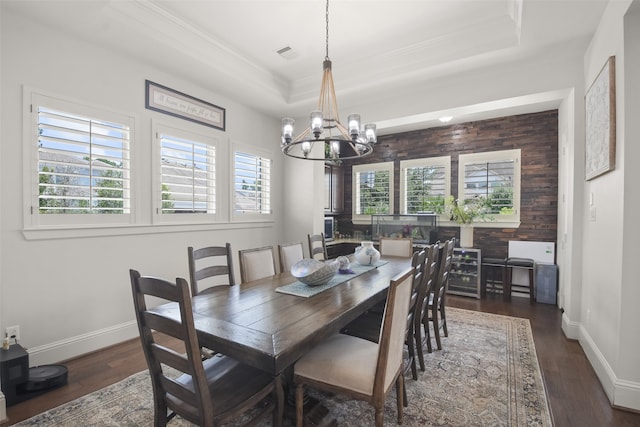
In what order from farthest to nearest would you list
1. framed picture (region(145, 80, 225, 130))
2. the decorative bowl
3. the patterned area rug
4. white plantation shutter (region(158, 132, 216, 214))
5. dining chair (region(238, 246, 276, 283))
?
white plantation shutter (region(158, 132, 216, 214)), framed picture (region(145, 80, 225, 130)), dining chair (region(238, 246, 276, 283)), the decorative bowl, the patterned area rug

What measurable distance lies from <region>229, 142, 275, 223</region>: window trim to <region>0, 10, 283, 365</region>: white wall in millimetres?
699

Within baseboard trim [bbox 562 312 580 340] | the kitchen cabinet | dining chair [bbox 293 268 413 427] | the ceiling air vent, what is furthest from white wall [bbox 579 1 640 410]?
the kitchen cabinet

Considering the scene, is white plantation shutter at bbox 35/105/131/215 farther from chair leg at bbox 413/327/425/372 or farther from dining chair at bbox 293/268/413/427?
chair leg at bbox 413/327/425/372

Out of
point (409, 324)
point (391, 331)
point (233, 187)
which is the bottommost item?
point (409, 324)

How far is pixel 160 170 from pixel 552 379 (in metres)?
4.04

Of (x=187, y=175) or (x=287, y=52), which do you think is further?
(x=187, y=175)

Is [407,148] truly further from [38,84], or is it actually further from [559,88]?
[38,84]

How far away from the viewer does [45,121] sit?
2539 mm

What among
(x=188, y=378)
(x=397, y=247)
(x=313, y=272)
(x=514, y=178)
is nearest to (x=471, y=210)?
(x=514, y=178)

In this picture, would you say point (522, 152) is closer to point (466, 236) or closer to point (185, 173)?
point (466, 236)

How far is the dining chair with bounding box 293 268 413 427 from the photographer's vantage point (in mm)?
1509

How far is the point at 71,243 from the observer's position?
2.68 m

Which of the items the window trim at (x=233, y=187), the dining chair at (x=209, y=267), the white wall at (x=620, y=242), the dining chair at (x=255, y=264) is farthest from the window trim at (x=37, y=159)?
the white wall at (x=620, y=242)

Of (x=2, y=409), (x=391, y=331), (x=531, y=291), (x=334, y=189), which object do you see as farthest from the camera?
(x=334, y=189)
